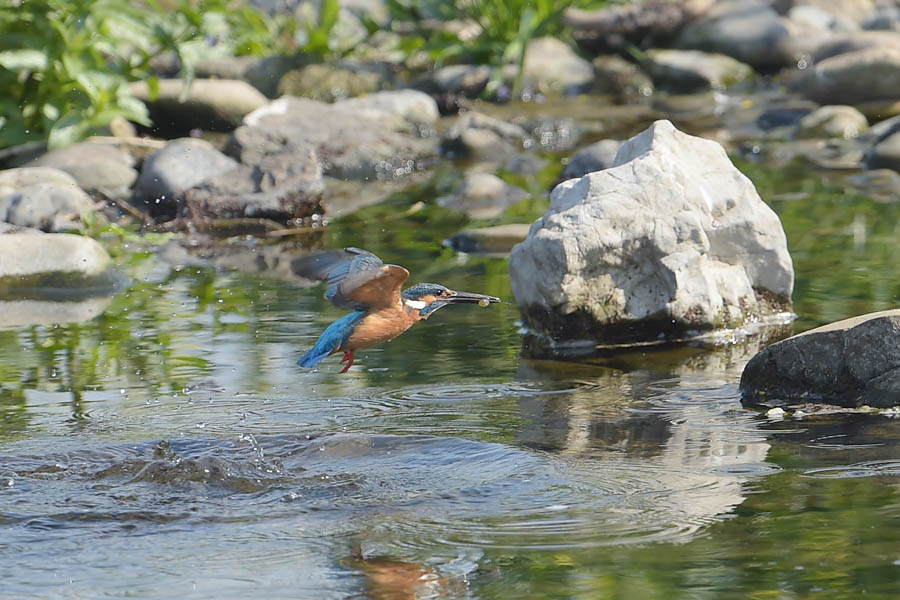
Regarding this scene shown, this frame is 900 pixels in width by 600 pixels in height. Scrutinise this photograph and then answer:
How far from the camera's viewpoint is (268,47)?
15000mm

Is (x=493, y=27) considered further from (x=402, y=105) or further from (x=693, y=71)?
(x=693, y=71)

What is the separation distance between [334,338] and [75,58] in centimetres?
612

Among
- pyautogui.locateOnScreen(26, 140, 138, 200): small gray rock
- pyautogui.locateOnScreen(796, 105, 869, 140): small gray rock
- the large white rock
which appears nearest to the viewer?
the large white rock

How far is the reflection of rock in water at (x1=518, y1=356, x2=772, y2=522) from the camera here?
435 cm

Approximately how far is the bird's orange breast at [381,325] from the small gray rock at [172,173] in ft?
18.0

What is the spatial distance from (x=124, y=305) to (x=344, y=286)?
336cm

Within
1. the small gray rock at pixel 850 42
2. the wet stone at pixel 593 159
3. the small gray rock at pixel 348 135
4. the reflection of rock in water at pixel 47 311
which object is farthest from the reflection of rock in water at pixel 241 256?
the small gray rock at pixel 850 42

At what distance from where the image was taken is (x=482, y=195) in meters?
10.5

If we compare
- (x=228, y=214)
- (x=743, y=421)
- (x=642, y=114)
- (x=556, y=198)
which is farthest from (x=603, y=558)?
(x=642, y=114)

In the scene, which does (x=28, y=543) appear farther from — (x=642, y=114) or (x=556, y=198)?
(x=642, y=114)

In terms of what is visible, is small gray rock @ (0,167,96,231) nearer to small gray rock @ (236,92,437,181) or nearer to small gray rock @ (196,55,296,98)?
small gray rock @ (236,92,437,181)

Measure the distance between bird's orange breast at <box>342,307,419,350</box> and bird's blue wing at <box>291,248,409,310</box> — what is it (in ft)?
0.13

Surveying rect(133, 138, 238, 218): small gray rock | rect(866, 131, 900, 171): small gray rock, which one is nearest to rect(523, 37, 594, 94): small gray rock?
rect(866, 131, 900, 171): small gray rock

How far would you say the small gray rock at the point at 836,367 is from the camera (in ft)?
16.6
